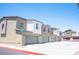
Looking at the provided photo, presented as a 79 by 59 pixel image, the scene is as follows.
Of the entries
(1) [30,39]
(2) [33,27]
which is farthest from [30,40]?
(2) [33,27]

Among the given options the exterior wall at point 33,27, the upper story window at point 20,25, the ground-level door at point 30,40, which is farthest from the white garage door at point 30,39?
the upper story window at point 20,25

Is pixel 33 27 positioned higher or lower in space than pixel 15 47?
higher

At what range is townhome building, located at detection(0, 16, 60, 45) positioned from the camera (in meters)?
3.00

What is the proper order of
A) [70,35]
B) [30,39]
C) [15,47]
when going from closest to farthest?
[15,47], [30,39], [70,35]

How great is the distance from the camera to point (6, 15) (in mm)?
2975

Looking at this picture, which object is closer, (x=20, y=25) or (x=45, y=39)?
(x=20, y=25)

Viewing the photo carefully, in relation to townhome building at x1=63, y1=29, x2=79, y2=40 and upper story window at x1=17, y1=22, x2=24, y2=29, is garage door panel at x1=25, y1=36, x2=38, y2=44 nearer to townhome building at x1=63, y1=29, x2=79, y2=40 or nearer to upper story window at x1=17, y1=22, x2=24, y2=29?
upper story window at x1=17, y1=22, x2=24, y2=29

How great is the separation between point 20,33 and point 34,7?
55 centimetres

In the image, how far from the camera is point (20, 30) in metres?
3.01

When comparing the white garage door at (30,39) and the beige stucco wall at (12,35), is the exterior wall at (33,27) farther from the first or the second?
the beige stucco wall at (12,35)

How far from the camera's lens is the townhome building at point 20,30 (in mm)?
2996

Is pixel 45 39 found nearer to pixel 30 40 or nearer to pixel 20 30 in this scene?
pixel 30 40

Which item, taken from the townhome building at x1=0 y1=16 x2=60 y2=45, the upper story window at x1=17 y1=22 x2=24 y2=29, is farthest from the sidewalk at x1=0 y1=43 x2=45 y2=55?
the upper story window at x1=17 y1=22 x2=24 y2=29

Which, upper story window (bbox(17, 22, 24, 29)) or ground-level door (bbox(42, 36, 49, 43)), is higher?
upper story window (bbox(17, 22, 24, 29))
